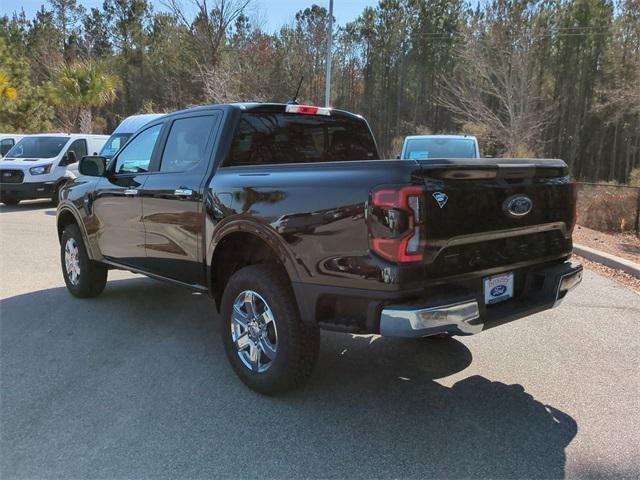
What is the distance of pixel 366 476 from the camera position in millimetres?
2662

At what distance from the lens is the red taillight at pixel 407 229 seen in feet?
8.83

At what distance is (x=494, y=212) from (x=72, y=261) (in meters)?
4.71

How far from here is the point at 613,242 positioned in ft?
32.8

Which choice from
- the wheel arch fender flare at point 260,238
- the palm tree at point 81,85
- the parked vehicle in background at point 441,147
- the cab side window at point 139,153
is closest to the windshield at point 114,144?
the parked vehicle in background at point 441,147

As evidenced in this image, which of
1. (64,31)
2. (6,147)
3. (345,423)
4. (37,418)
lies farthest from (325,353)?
(64,31)

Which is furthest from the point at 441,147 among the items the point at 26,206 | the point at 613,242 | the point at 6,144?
the point at 6,144

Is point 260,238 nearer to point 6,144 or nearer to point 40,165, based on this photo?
point 40,165

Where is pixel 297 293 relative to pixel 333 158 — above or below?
below

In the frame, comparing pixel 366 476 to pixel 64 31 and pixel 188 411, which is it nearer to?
Answer: pixel 188 411

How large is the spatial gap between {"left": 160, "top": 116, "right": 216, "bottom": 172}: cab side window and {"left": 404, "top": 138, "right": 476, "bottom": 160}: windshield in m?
7.07

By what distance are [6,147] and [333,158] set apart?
19.3m

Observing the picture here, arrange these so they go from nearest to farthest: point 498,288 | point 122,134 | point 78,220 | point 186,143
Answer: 1. point 498,288
2. point 186,143
3. point 78,220
4. point 122,134

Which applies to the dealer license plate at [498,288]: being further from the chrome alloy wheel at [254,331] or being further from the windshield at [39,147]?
the windshield at [39,147]

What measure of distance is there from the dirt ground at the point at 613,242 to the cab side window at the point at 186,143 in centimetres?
703
